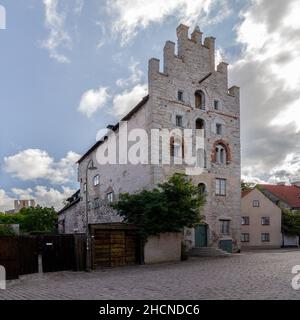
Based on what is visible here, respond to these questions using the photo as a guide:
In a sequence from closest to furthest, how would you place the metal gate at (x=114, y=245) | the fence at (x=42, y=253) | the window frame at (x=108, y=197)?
the fence at (x=42, y=253) → the metal gate at (x=114, y=245) → the window frame at (x=108, y=197)

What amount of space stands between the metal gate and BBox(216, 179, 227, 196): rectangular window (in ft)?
39.1

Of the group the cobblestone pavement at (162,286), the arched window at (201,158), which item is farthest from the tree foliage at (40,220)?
the cobblestone pavement at (162,286)

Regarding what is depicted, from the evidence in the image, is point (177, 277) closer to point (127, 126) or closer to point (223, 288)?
point (223, 288)

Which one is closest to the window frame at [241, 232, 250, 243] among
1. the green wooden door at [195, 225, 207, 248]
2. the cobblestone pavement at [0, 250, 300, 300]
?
the green wooden door at [195, 225, 207, 248]

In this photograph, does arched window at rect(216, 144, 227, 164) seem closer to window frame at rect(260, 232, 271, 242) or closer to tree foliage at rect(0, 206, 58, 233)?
window frame at rect(260, 232, 271, 242)

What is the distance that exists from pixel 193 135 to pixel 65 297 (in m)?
22.3

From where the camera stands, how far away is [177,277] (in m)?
16.9

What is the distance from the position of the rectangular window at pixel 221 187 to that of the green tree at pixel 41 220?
31.6 metres

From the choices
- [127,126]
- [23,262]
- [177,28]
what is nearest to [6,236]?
[23,262]

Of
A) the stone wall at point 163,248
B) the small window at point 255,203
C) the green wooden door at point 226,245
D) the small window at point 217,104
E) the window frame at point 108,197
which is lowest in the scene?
the green wooden door at point 226,245

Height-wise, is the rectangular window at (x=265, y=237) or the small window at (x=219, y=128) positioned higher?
the small window at (x=219, y=128)

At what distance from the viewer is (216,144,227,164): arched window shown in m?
34.4

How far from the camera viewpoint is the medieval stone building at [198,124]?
101 ft

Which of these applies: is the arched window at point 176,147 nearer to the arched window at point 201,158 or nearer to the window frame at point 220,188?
the arched window at point 201,158
